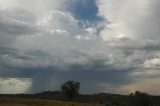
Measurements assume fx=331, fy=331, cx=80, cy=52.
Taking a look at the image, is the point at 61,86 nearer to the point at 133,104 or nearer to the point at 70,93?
the point at 70,93

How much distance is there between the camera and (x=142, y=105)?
168 m

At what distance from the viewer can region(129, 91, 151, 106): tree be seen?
16488 cm

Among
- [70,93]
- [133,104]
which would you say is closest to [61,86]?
[70,93]

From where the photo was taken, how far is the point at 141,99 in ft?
541

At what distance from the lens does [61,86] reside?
16862 centimetres

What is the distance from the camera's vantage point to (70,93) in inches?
6555

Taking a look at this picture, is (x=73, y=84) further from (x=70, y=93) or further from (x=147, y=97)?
(x=147, y=97)

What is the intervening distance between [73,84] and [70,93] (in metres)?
4.76

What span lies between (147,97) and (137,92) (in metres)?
5.81

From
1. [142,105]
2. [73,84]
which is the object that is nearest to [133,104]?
[142,105]

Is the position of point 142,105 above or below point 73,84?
below

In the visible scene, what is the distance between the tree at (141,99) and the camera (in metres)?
165

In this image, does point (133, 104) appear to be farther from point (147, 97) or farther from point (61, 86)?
point (61, 86)

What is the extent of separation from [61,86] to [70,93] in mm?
6086
